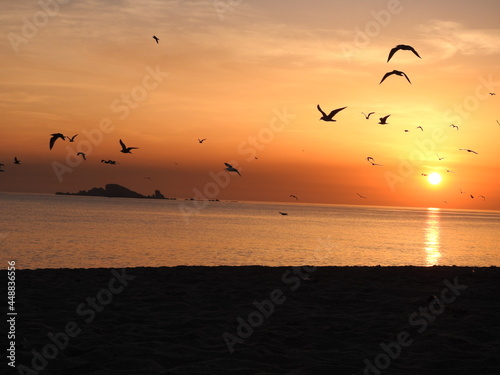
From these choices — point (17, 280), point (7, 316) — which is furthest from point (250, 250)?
point (7, 316)

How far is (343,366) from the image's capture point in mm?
6945

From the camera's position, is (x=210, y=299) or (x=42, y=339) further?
(x=210, y=299)

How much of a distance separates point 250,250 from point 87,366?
37.1m

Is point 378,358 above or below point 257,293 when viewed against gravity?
below

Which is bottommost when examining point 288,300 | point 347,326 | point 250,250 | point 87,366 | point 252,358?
point 87,366

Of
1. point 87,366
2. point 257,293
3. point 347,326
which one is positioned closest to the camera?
point 87,366

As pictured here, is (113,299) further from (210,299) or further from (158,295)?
(210,299)

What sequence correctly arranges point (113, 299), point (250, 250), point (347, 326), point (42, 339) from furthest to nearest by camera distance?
point (250, 250) < point (113, 299) < point (347, 326) < point (42, 339)

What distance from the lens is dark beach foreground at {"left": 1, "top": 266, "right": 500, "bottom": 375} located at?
7059 millimetres

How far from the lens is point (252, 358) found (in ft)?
24.2

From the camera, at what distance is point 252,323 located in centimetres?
948

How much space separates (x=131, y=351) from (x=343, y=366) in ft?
9.38

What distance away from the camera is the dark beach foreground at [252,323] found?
706 centimetres

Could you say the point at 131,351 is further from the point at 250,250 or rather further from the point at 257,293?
the point at 250,250
